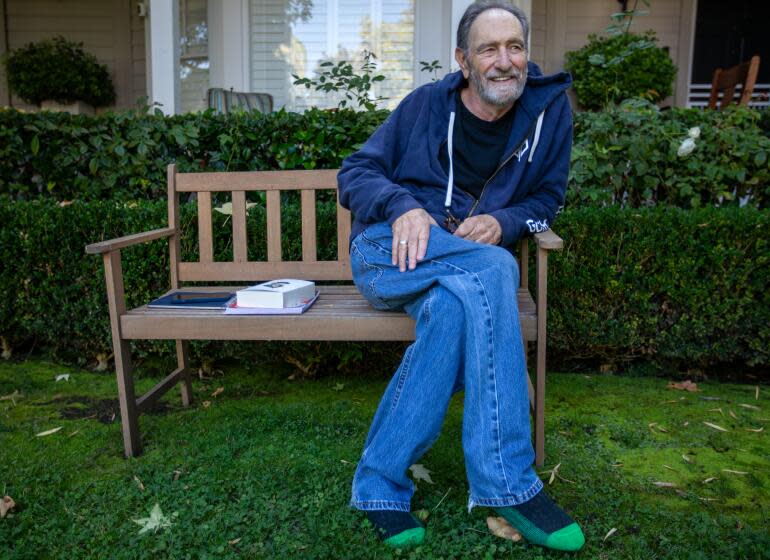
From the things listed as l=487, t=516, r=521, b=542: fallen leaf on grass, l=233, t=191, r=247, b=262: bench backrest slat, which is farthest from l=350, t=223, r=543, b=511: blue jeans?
l=233, t=191, r=247, b=262: bench backrest slat

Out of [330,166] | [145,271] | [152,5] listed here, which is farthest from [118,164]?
[152,5]

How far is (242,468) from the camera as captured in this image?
7.84 ft

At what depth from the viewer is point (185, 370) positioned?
9.94ft

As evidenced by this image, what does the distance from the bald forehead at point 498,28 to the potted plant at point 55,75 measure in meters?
6.56

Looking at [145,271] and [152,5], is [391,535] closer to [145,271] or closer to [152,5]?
[145,271]

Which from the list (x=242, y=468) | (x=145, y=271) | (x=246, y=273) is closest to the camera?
(x=242, y=468)

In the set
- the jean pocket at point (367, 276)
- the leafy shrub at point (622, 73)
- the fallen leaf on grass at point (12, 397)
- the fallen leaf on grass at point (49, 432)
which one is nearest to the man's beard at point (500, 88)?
the jean pocket at point (367, 276)

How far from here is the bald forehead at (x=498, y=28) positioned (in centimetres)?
229

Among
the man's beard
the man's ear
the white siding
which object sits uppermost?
the white siding

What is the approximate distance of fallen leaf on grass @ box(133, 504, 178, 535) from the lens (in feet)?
6.63

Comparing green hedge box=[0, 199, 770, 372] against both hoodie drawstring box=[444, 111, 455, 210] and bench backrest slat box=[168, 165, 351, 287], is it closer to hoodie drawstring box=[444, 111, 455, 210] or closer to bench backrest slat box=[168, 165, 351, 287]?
bench backrest slat box=[168, 165, 351, 287]

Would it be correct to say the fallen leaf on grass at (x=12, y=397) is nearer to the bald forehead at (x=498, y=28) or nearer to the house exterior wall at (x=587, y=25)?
the bald forehead at (x=498, y=28)

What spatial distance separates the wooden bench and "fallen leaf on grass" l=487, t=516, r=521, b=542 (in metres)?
0.46

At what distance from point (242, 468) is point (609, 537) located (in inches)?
50.2
